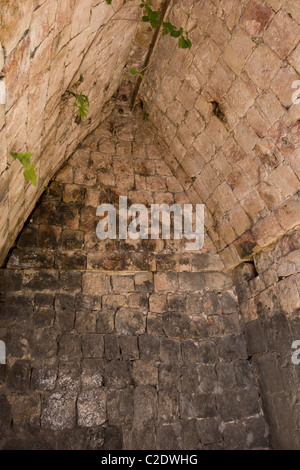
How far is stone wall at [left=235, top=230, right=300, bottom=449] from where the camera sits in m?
2.83

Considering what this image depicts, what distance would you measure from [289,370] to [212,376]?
72 cm

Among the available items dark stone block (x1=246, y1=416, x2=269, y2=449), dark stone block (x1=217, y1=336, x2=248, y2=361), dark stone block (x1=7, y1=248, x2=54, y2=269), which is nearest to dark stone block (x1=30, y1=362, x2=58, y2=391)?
dark stone block (x1=7, y1=248, x2=54, y2=269)

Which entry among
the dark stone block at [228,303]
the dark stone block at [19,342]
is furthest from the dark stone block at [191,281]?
the dark stone block at [19,342]

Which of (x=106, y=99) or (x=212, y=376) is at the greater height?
(x=106, y=99)

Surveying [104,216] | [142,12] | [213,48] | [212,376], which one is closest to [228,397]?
[212,376]

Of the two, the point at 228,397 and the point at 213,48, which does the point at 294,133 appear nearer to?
the point at 213,48

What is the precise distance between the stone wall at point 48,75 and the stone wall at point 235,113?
1.86 ft

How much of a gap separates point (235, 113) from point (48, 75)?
160 centimetres

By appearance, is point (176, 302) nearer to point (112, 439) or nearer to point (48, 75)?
point (112, 439)

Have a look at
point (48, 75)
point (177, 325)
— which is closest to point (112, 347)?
point (177, 325)

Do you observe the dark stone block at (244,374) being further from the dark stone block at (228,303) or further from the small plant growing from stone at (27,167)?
the small plant growing from stone at (27,167)

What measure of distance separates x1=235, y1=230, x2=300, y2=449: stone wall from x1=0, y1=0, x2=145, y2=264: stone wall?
2142mm
